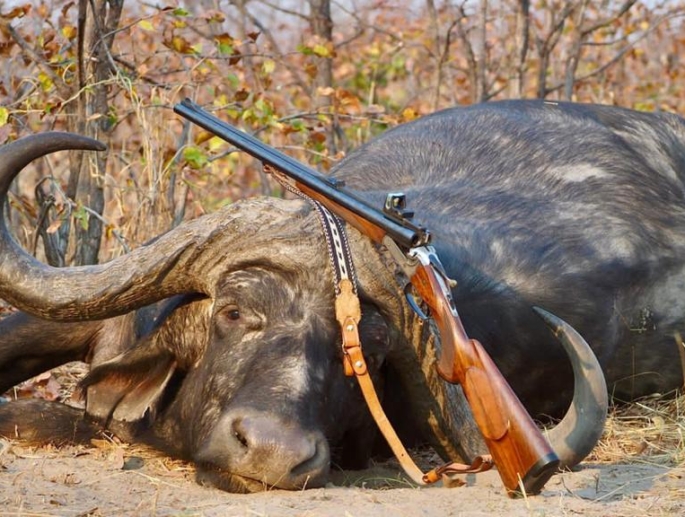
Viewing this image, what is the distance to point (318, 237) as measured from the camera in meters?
4.68

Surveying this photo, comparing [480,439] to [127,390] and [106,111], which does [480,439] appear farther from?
[106,111]

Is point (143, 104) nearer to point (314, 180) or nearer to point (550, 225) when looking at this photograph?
point (550, 225)

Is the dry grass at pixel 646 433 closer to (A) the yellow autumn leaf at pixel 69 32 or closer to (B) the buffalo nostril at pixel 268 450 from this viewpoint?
(B) the buffalo nostril at pixel 268 450

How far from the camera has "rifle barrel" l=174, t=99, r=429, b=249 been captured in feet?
14.6

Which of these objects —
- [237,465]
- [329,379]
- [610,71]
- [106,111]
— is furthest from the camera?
[610,71]

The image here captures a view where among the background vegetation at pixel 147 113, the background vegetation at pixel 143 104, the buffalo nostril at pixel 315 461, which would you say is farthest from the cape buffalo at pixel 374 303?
the background vegetation at pixel 143 104

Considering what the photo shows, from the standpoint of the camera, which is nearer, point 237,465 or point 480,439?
point 237,465

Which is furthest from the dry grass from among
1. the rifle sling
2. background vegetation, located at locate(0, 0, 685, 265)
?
background vegetation, located at locate(0, 0, 685, 265)

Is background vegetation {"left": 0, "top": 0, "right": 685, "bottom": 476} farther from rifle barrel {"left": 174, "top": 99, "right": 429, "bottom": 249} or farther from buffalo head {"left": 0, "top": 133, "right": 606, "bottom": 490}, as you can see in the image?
rifle barrel {"left": 174, "top": 99, "right": 429, "bottom": 249}

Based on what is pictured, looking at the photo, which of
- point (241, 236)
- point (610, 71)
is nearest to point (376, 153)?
point (241, 236)

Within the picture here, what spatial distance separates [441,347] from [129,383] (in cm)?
139

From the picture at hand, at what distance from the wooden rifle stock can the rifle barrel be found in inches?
12.4

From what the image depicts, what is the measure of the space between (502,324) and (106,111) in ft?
9.27

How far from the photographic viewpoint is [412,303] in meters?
4.52
